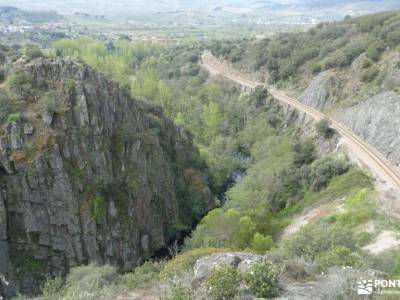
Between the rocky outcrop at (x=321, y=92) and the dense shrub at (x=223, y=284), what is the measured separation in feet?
214

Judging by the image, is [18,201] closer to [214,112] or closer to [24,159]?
[24,159]

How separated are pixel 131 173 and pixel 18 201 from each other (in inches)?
584

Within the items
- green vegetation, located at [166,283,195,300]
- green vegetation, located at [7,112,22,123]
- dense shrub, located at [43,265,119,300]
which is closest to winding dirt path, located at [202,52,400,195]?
dense shrub, located at [43,265,119,300]

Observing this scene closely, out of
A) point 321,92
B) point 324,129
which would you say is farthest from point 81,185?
point 321,92

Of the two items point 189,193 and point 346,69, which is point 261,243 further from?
point 346,69

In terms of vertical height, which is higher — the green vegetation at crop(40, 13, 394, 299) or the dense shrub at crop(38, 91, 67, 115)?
the dense shrub at crop(38, 91, 67, 115)

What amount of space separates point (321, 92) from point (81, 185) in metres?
49.3

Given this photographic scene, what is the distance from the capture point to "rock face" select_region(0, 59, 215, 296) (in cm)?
5178

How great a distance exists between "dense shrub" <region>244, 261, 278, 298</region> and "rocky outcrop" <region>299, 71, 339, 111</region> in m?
64.4

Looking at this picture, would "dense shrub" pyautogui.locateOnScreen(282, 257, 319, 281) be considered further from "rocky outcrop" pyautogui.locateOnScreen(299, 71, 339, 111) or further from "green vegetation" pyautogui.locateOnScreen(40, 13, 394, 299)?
"rocky outcrop" pyautogui.locateOnScreen(299, 71, 339, 111)

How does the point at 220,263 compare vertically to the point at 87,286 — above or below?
above

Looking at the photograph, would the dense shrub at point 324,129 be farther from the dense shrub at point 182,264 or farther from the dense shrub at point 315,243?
the dense shrub at point 182,264

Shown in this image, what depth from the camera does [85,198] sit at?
55.5 metres

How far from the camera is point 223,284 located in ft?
77.8
